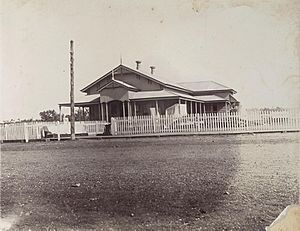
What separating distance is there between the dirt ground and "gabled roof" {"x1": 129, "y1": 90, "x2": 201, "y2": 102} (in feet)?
0.78

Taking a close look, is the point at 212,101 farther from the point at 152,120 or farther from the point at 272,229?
the point at 272,229

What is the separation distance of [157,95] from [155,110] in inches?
3.1

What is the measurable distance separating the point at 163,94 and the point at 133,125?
0.24 meters

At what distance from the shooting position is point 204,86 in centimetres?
241

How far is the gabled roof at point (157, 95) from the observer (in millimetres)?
2346

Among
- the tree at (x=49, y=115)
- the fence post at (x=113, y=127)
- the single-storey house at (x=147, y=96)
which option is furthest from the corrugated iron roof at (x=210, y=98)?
the tree at (x=49, y=115)

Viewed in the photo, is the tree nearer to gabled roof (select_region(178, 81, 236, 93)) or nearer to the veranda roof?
the veranda roof

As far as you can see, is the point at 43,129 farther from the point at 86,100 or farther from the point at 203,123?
the point at 203,123

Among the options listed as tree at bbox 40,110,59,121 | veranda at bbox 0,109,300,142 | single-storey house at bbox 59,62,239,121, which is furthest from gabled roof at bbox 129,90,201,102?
tree at bbox 40,110,59,121

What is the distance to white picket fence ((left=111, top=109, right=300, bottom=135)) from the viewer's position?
7.80 feet

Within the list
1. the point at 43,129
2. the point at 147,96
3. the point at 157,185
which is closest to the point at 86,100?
the point at 147,96

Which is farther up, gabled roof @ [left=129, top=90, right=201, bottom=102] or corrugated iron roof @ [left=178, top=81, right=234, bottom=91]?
corrugated iron roof @ [left=178, top=81, right=234, bottom=91]

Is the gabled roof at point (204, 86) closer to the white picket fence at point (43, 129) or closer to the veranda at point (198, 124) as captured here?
the veranda at point (198, 124)

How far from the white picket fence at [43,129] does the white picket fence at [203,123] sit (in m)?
0.12
